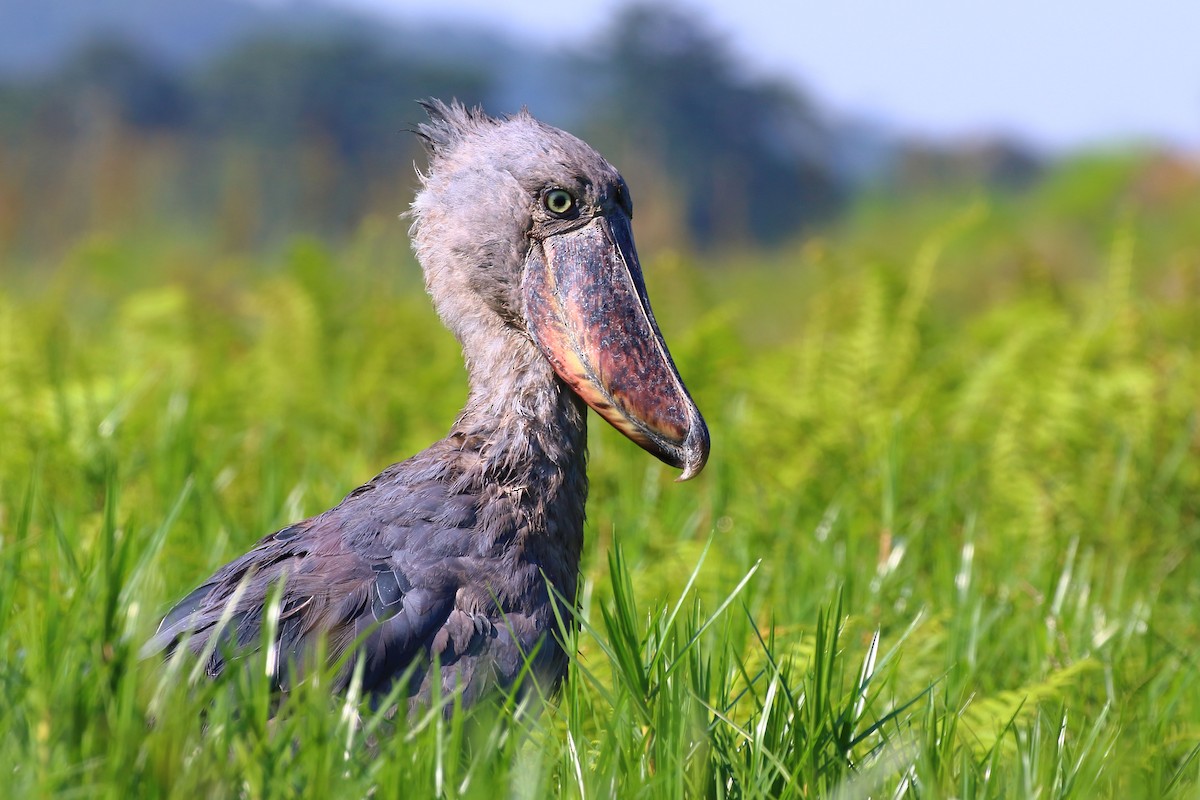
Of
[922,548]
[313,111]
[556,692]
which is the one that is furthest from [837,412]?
[313,111]

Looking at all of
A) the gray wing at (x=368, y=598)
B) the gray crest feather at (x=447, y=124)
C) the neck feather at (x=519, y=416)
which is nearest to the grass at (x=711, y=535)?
the gray wing at (x=368, y=598)

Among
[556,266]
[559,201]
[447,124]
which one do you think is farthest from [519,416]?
[447,124]

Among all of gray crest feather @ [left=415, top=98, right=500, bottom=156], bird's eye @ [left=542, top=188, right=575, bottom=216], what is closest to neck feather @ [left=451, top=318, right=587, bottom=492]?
bird's eye @ [left=542, top=188, right=575, bottom=216]

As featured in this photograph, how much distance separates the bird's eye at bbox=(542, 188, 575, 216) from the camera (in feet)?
8.14

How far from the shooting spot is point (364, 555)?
2156 mm

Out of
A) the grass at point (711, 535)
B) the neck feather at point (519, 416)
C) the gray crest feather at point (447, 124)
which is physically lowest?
the grass at point (711, 535)

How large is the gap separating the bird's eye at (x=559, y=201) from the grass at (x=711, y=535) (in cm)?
69

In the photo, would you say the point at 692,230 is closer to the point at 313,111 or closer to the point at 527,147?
the point at 527,147

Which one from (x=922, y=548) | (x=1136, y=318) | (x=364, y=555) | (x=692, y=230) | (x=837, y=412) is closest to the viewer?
(x=364, y=555)

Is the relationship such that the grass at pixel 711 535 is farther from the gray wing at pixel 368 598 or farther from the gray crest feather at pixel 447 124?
the gray crest feather at pixel 447 124

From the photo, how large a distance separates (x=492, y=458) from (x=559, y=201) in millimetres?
520

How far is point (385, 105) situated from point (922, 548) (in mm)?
16518

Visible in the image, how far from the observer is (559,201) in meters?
2.49

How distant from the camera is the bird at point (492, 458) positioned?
81.4 inches
